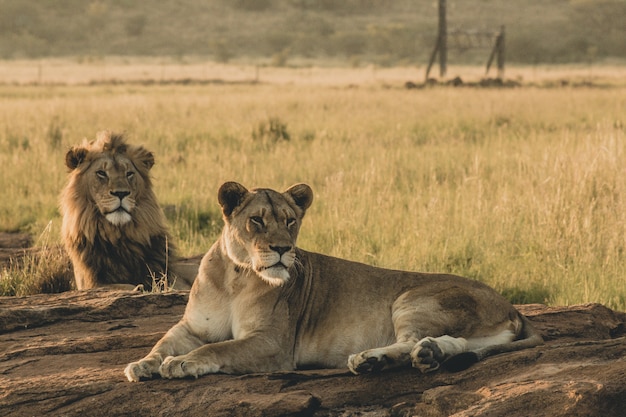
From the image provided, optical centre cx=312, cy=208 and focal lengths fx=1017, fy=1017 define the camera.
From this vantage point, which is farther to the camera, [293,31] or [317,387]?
[293,31]

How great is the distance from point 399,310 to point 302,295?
0.49 metres

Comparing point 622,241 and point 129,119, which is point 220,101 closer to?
point 129,119

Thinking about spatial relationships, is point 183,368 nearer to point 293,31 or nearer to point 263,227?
point 263,227

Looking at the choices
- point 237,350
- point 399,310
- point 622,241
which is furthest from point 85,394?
point 622,241

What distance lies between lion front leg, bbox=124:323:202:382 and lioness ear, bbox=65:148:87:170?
290 cm

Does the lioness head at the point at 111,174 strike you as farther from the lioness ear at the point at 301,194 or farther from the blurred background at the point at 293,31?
the blurred background at the point at 293,31

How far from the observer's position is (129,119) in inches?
754

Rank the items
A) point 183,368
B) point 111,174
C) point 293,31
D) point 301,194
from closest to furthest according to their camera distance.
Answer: point 183,368 < point 301,194 < point 111,174 < point 293,31

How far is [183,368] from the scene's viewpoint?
14.8 feet

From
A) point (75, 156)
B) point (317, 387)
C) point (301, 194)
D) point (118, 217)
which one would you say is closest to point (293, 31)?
point (75, 156)

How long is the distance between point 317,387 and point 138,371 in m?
0.81

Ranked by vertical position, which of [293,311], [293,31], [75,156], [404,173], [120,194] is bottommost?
[404,173]

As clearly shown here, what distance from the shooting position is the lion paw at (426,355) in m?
4.34

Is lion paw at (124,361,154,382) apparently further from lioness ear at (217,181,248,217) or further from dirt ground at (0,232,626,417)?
lioness ear at (217,181,248,217)
